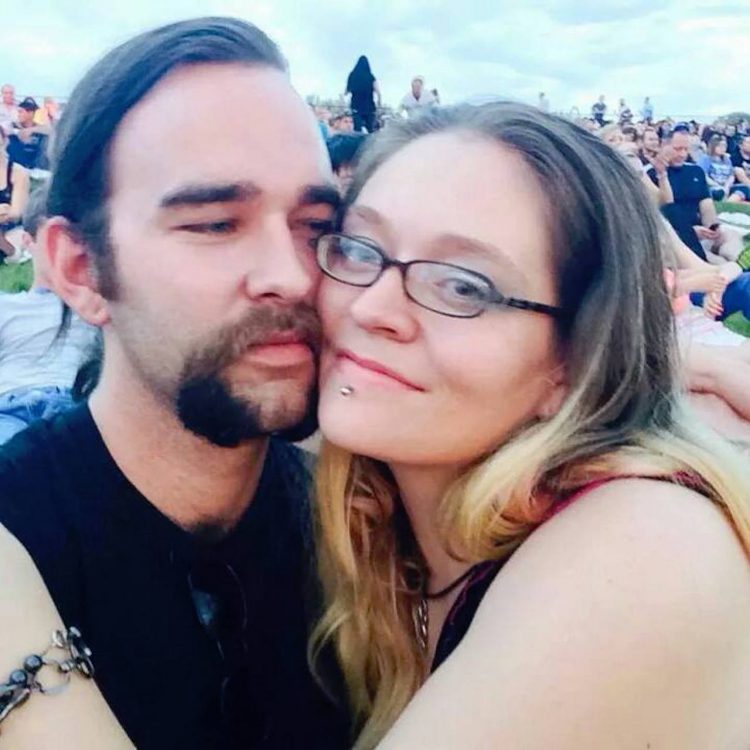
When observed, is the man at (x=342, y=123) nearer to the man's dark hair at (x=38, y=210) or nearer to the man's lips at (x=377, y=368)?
the man's dark hair at (x=38, y=210)

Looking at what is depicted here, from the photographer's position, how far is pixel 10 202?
10.5 m

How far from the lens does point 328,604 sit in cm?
224

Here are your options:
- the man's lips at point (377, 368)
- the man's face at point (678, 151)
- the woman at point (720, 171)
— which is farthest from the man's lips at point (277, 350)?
the woman at point (720, 171)

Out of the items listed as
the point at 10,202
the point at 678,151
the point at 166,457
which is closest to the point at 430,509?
the point at 166,457

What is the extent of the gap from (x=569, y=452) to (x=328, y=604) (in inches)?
30.2

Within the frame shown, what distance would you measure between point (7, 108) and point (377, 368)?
14817 mm

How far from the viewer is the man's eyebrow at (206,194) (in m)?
1.98

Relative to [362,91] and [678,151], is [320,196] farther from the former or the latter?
[362,91]

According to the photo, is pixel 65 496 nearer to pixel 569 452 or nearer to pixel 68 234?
pixel 68 234

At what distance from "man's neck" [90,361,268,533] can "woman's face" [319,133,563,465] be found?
0.32m

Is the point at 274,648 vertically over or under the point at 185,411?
under

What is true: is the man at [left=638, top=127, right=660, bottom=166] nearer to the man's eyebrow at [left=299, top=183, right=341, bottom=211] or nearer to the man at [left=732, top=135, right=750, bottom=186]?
the man at [left=732, top=135, right=750, bottom=186]

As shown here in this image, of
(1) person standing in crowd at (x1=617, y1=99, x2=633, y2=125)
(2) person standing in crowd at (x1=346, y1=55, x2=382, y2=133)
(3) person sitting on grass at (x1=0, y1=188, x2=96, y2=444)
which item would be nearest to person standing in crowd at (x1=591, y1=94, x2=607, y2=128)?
(1) person standing in crowd at (x1=617, y1=99, x2=633, y2=125)

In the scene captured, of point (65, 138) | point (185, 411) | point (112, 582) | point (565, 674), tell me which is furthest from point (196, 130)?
point (565, 674)
